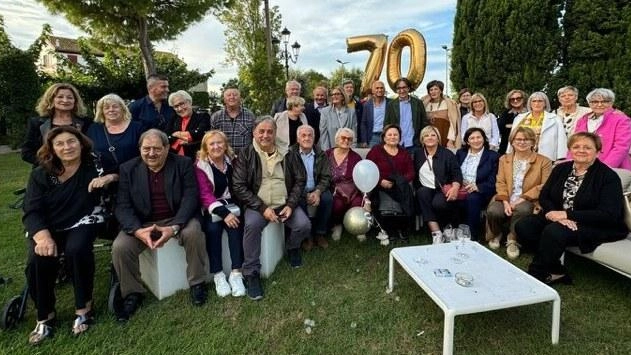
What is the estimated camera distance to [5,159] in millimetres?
11727

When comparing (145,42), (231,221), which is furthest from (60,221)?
(145,42)

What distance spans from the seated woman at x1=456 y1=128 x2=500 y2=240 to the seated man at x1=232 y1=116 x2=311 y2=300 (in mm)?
1842

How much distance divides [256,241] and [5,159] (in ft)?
39.9

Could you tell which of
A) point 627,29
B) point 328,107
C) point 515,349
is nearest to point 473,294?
point 515,349

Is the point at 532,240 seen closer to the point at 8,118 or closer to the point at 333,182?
the point at 333,182

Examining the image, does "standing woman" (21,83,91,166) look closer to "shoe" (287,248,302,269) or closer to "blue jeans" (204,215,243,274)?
"blue jeans" (204,215,243,274)

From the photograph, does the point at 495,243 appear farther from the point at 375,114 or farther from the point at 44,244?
the point at 44,244

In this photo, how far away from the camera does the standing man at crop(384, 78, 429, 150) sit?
5191 millimetres

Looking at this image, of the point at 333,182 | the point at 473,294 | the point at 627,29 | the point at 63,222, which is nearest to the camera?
the point at 473,294

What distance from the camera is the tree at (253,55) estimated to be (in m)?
14.9

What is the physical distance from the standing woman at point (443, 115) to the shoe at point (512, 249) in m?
1.69

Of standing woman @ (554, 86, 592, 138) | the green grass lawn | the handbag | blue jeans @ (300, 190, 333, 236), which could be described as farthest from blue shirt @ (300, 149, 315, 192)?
standing woman @ (554, 86, 592, 138)

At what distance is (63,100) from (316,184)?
8.05 ft

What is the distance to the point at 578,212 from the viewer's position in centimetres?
321
